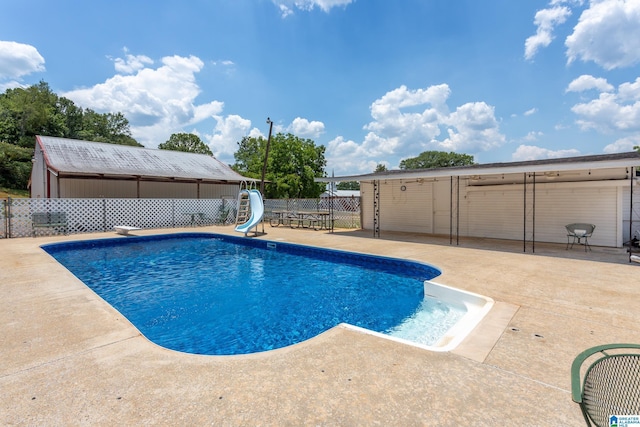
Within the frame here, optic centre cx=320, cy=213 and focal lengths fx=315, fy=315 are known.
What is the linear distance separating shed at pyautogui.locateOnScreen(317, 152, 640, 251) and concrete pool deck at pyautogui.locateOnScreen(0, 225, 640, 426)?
17.5ft

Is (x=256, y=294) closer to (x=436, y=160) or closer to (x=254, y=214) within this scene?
(x=254, y=214)

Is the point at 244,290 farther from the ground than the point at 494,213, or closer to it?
closer to it

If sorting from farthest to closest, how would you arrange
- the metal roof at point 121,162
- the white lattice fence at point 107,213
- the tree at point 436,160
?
1. the tree at point 436,160
2. the metal roof at point 121,162
3. the white lattice fence at point 107,213

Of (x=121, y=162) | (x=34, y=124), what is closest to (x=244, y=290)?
(x=121, y=162)

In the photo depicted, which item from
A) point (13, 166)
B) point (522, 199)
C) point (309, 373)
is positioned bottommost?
point (309, 373)

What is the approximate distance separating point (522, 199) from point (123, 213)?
15.7 m

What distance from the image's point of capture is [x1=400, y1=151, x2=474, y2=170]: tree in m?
62.9

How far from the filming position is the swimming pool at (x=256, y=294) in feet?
14.3

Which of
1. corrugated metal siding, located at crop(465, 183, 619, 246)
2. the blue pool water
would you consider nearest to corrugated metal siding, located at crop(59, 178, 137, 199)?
the blue pool water

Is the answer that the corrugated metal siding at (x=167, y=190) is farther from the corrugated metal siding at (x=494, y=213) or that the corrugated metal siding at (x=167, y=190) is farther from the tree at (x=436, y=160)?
the tree at (x=436, y=160)

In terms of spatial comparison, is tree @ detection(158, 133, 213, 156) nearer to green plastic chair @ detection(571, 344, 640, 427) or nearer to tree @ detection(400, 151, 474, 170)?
tree @ detection(400, 151, 474, 170)

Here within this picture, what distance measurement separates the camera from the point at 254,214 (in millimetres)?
12750

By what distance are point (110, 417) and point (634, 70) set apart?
17.9 m

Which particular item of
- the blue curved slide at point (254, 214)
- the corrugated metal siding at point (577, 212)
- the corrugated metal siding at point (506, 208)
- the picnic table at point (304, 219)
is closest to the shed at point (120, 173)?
the picnic table at point (304, 219)
